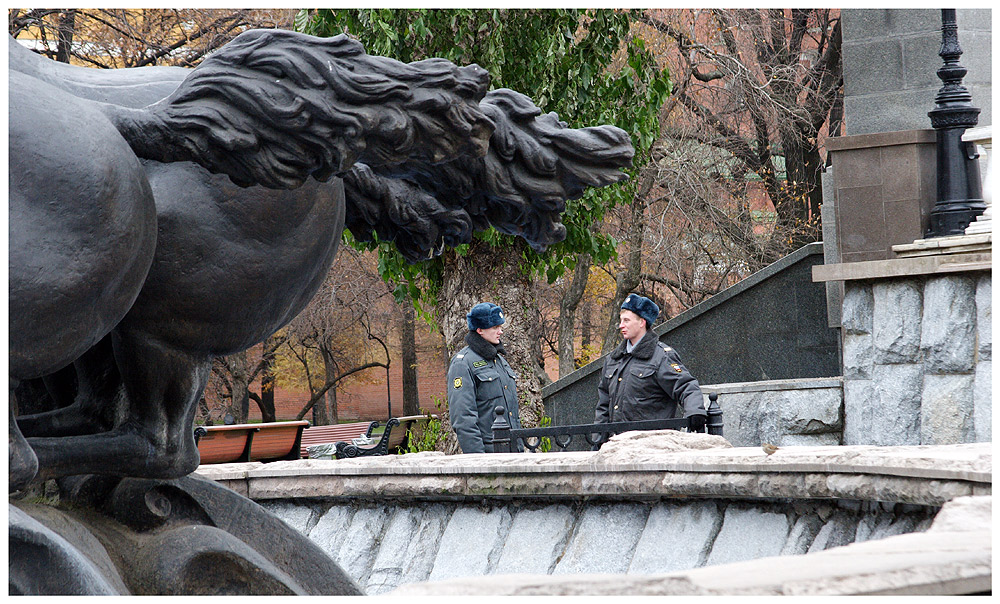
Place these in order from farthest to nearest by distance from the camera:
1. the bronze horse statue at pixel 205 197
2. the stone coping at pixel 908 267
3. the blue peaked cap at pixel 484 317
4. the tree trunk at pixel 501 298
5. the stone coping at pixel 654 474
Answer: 1. the tree trunk at pixel 501 298
2. the blue peaked cap at pixel 484 317
3. the stone coping at pixel 908 267
4. the stone coping at pixel 654 474
5. the bronze horse statue at pixel 205 197

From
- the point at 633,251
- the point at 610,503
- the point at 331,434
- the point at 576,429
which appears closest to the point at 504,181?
the point at 610,503

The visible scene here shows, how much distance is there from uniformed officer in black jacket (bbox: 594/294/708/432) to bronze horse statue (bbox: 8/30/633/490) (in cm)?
402

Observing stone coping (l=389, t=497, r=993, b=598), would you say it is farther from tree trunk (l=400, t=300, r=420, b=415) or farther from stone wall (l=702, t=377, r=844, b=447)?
tree trunk (l=400, t=300, r=420, b=415)

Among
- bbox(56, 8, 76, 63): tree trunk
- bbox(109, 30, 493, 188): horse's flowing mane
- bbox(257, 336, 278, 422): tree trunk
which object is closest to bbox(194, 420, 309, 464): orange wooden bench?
bbox(56, 8, 76, 63): tree trunk

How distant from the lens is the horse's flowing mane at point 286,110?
206 cm

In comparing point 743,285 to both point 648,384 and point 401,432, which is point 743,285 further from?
point 401,432

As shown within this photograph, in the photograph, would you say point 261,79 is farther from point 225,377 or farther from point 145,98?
point 225,377

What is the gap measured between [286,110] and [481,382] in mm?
4714

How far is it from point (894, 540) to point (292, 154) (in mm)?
1227

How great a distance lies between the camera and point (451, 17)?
29.8 ft

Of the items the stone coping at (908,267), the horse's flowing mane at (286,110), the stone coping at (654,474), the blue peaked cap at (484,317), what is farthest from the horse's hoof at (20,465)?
the stone coping at (908,267)

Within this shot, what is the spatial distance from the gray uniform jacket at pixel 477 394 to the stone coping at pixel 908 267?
2.23 metres

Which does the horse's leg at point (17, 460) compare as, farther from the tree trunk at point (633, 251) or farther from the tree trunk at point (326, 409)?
the tree trunk at point (326, 409)

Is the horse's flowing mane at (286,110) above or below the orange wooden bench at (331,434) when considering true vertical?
above
